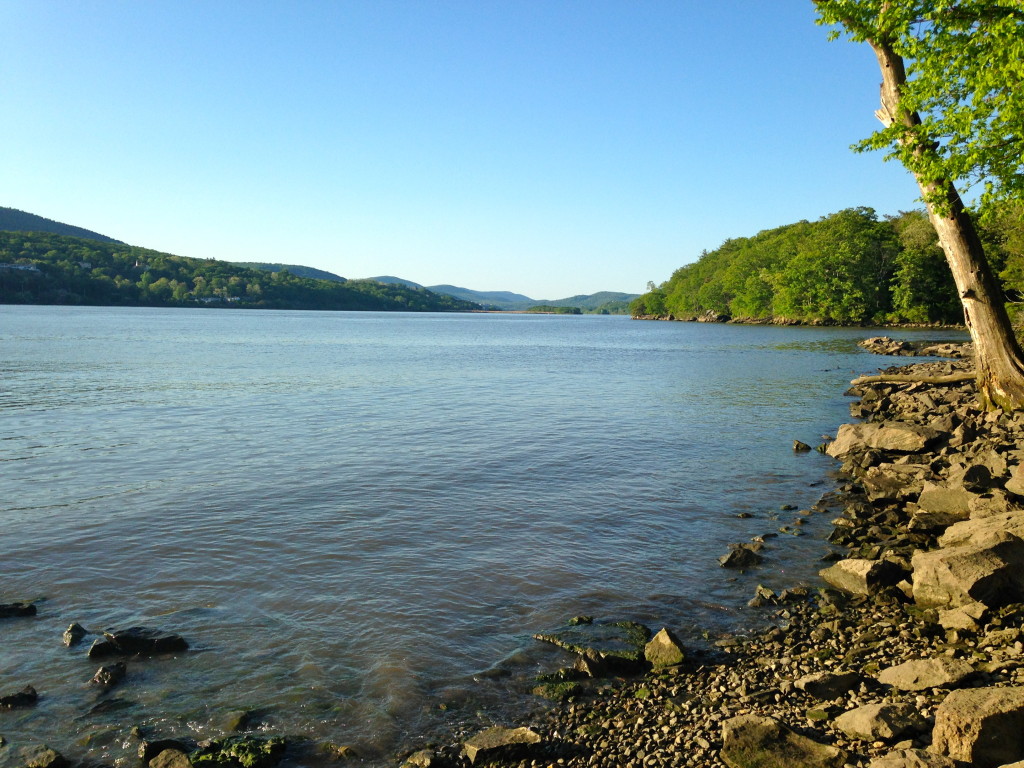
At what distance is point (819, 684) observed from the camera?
7309 mm

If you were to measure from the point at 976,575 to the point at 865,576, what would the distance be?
1.72 m

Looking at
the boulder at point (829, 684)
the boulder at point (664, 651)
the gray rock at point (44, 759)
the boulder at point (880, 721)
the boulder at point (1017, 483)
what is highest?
the boulder at point (1017, 483)

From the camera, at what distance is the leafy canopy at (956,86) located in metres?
14.2

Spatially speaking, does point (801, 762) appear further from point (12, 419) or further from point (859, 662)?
point (12, 419)

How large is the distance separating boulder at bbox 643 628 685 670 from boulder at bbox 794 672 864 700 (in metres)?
1.49

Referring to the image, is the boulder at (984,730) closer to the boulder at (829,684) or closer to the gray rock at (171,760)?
the boulder at (829,684)

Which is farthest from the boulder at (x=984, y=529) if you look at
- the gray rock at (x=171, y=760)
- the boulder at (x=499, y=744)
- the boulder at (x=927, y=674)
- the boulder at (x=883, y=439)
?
the gray rock at (x=171, y=760)

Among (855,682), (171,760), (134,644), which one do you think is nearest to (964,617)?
(855,682)

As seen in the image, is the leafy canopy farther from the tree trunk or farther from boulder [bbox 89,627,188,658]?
boulder [bbox 89,627,188,658]

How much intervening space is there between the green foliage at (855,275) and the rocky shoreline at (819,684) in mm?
106347

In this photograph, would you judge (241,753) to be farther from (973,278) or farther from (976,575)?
(973,278)

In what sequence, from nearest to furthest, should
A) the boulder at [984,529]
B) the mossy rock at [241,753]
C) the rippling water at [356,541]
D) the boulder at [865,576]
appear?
the mossy rock at [241,753]
the rippling water at [356,541]
the boulder at [984,529]
the boulder at [865,576]

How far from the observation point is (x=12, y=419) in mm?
25922

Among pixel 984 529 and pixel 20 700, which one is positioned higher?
pixel 984 529
